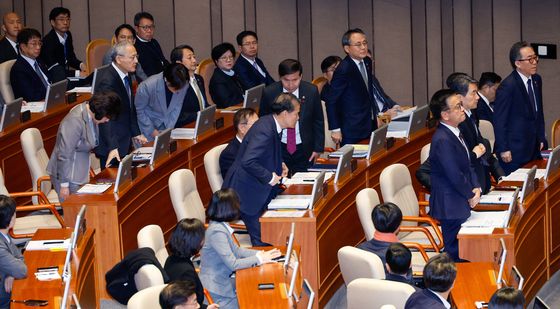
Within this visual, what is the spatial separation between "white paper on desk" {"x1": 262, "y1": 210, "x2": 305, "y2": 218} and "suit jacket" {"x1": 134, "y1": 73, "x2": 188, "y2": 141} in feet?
8.24

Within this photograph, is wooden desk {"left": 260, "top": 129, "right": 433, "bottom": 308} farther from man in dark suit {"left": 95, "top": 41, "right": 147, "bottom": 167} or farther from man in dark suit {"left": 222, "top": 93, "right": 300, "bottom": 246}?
man in dark suit {"left": 95, "top": 41, "right": 147, "bottom": 167}

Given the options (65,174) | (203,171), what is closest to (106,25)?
(203,171)

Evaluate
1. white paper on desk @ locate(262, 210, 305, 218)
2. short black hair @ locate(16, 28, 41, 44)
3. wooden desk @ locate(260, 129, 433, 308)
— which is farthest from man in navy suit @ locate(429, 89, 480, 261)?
short black hair @ locate(16, 28, 41, 44)

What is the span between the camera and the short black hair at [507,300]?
20.7ft

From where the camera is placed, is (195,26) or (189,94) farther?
(195,26)

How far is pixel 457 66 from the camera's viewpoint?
46.5 ft

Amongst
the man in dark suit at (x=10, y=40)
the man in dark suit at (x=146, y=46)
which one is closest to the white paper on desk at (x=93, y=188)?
the man in dark suit at (x=146, y=46)

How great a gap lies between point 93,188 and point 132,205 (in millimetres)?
329

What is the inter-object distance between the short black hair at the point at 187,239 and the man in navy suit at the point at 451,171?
2133mm

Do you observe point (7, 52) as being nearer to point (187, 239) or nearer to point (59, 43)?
point (59, 43)

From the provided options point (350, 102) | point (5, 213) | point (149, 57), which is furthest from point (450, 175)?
point (149, 57)

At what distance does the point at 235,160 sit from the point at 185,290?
2.81 meters

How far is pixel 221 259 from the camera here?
303 inches

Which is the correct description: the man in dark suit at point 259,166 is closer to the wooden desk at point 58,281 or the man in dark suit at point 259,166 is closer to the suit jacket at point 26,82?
the wooden desk at point 58,281
